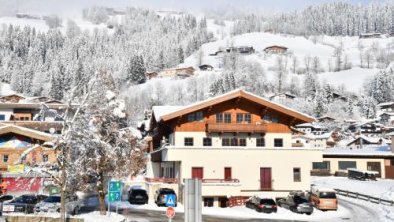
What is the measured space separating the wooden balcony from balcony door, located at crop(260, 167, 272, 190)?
4.16 m

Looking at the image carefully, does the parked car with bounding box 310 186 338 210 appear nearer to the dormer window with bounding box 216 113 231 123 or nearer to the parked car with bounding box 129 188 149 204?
the dormer window with bounding box 216 113 231 123

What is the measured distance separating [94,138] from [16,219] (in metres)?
7.75

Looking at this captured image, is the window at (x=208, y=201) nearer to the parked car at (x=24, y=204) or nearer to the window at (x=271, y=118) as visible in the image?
the window at (x=271, y=118)

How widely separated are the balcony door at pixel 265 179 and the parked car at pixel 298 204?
3937mm

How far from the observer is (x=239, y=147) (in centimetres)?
→ 4794

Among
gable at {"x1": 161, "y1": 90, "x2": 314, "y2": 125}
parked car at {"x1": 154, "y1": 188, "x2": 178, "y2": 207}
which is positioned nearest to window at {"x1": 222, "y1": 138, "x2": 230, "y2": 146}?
gable at {"x1": 161, "y1": 90, "x2": 314, "y2": 125}

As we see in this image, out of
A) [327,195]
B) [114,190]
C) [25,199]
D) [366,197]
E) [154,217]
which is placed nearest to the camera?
[114,190]

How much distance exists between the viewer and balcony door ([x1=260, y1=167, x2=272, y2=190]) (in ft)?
158

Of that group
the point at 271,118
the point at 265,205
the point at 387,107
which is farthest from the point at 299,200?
the point at 387,107

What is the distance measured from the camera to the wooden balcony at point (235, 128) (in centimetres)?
4813

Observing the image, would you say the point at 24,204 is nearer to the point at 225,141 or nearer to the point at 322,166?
the point at 225,141

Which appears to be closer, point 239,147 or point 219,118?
point 239,147

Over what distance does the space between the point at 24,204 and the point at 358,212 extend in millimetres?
29065

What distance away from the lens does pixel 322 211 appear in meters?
42.6
